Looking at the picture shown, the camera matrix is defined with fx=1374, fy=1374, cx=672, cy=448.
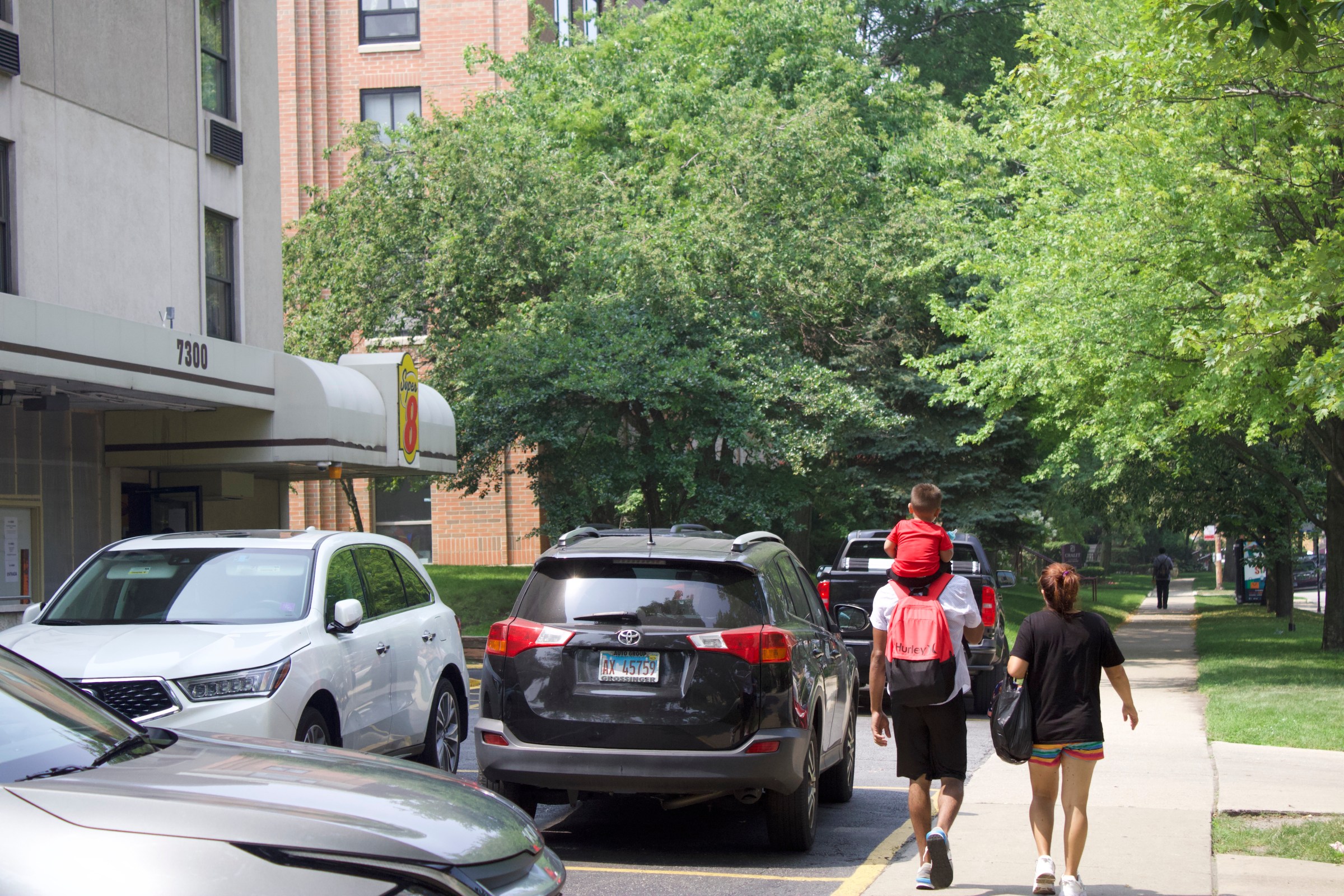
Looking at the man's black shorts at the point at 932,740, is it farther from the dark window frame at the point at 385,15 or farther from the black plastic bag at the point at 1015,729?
the dark window frame at the point at 385,15

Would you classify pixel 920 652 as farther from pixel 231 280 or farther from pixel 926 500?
pixel 231 280

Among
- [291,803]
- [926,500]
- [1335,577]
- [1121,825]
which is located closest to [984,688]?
[1121,825]

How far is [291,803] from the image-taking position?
3594 millimetres

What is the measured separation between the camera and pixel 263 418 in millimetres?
17281

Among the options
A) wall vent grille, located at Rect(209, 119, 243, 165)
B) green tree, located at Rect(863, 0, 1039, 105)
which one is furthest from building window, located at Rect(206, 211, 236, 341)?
green tree, located at Rect(863, 0, 1039, 105)

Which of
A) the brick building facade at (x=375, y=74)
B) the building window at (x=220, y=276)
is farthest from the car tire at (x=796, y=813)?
the brick building facade at (x=375, y=74)

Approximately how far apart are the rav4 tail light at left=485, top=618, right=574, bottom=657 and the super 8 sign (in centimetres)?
1183

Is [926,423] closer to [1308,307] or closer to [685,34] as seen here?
[685,34]

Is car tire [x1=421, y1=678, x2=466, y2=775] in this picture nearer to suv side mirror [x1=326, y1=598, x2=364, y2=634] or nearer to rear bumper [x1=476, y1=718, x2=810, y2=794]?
suv side mirror [x1=326, y1=598, x2=364, y2=634]

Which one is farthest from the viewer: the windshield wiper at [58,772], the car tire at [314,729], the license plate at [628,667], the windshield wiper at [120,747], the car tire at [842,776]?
the car tire at [842,776]

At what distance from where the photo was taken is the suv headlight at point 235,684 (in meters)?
7.14

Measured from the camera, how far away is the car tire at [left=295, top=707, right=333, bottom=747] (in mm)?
7475

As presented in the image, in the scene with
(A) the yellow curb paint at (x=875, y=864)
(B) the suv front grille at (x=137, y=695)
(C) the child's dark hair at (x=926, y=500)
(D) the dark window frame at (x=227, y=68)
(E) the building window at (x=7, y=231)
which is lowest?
(A) the yellow curb paint at (x=875, y=864)

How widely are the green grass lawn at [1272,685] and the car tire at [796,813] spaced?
6241 mm
